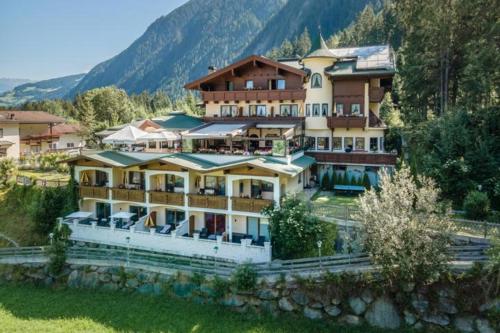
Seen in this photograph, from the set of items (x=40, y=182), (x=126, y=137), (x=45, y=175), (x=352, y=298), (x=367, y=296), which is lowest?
(x=352, y=298)

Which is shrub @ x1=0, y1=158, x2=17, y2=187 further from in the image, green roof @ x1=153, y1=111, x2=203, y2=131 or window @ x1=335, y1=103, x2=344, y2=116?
window @ x1=335, y1=103, x2=344, y2=116

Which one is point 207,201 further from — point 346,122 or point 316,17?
point 316,17

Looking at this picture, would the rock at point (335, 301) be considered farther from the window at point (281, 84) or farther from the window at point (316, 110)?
the window at point (281, 84)

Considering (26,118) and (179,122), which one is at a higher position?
(26,118)

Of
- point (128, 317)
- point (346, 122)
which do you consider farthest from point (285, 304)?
point (346, 122)

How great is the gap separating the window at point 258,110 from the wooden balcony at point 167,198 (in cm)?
1235

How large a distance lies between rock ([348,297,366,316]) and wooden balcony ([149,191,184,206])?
13679 mm

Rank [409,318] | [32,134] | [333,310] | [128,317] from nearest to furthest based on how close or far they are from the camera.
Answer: [409,318], [333,310], [128,317], [32,134]

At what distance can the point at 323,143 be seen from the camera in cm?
3441

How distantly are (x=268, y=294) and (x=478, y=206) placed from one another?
41.7 ft

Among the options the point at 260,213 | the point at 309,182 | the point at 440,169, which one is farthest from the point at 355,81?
the point at 260,213

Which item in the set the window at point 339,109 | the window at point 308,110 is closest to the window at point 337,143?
the window at point 339,109

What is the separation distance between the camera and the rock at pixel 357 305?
1770 centimetres

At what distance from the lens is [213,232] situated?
87.7 ft
